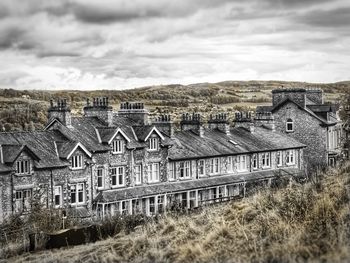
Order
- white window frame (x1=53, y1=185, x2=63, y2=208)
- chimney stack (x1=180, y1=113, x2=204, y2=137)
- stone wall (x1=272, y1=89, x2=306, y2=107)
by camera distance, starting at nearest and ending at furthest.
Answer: white window frame (x1=53, y1=185, x2=63, y2=208), chimney stack (x1=180, y1=113, x2=204, y2=137), stone wall (x1=272, y1=89, x2=306, y2=107)

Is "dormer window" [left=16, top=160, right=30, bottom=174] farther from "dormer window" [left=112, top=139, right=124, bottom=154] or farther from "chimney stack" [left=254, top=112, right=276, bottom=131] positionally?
"chimney stack" [left=254, top=112, right=276, bottom=131]

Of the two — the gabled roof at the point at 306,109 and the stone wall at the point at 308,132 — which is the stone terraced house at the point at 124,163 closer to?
the stone wall at the point at 308,132

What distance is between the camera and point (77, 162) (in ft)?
136

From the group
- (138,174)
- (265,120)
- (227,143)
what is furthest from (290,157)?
(138,174)

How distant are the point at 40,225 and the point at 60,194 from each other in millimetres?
14486

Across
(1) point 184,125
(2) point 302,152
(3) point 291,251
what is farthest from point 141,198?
(3) point 291,251

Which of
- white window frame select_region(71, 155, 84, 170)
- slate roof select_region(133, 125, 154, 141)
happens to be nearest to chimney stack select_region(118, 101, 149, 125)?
slate roof select_region(133, 125, 154, 141)

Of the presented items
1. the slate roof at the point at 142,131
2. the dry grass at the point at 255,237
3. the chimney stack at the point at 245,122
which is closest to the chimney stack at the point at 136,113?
the slate roof at the point at 142,131

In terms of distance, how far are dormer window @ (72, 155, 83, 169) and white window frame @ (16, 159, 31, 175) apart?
3.61 m

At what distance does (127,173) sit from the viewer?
45.5 metres

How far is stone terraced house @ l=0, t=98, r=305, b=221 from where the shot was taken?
38.5 metres

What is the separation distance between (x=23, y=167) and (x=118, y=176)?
855 centimetres

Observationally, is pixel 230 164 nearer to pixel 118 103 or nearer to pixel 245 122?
pixel 245 122

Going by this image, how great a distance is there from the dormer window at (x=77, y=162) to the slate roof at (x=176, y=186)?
2622 millimetres
